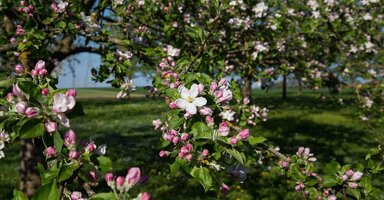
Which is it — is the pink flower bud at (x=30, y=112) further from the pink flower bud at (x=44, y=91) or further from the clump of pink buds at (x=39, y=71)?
the clump of pink buds at (x=39, y=71)

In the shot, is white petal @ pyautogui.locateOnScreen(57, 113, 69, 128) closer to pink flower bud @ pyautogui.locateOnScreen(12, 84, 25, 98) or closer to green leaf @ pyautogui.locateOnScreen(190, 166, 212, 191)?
pink flower bud @ pyautogui.locateOnScreen(12, 84, 25, 98)

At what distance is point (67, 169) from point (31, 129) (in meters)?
0.20

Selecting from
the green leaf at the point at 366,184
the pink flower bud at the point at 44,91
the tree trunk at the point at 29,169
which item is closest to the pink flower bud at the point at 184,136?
the pink flower bud at the point at 44,91

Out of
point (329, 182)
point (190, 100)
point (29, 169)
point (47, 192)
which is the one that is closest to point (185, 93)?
point (190, 100)

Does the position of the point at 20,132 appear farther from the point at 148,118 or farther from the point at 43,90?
the point at 148,118

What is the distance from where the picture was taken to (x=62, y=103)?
1.57 m

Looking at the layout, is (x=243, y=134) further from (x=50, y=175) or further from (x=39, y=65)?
(x=39, y=65)

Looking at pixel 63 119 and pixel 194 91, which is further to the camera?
pixel 194 91

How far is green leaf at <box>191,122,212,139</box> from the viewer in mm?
1851

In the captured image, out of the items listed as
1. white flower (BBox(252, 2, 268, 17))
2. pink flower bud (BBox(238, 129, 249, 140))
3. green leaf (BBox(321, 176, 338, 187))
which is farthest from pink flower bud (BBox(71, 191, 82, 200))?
white flower (BBox(252, 2, 268, 17))

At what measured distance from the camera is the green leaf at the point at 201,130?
1851mm

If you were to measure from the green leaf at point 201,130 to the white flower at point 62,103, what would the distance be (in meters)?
0.57

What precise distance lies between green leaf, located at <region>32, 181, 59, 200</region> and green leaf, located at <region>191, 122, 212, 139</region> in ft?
2.12

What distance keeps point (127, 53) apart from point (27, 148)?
350 cm
